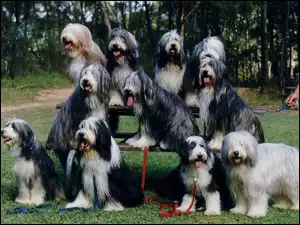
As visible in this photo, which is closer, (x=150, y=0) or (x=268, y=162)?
(x=268, y=162)

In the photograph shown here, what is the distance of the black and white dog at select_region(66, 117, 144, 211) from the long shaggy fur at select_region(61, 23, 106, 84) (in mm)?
1132

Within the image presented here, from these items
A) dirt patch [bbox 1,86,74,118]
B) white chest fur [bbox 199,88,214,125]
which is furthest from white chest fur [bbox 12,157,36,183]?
dirt patch [bbox 1,86,74,118]

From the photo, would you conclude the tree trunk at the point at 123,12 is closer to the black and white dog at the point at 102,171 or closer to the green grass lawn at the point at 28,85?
the green grass lawn at the point at 28,85

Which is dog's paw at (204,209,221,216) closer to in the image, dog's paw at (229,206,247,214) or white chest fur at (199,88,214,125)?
dog's paw at (229,206,247,214)

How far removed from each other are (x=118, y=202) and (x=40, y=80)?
1540 centimetres

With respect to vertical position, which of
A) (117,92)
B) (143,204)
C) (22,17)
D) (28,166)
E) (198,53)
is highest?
(22,17)

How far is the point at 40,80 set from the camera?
20.3 meters

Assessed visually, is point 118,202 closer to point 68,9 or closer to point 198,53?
point 198,53

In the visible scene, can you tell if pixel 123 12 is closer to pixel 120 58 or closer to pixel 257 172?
pixel 120 58

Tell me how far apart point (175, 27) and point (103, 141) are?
626 inches

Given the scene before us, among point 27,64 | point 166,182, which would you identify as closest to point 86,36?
point 166,182

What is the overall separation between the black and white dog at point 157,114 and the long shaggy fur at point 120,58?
354 millimetres

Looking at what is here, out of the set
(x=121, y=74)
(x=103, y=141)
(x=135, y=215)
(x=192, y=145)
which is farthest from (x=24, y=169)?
(x=192, y=145)

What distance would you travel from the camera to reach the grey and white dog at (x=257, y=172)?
4.98 meters
